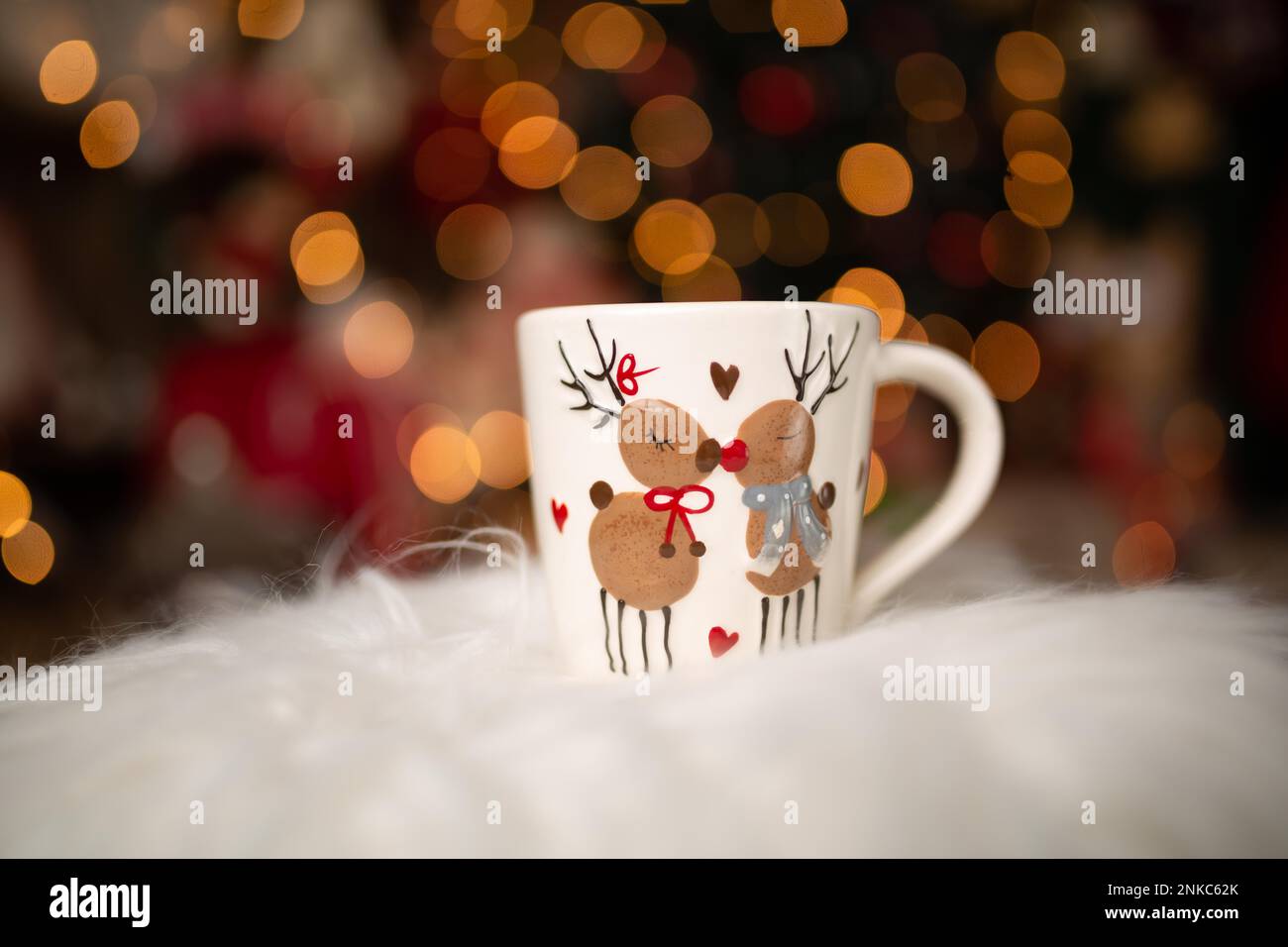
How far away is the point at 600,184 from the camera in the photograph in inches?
37.4

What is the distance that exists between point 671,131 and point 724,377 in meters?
0.58

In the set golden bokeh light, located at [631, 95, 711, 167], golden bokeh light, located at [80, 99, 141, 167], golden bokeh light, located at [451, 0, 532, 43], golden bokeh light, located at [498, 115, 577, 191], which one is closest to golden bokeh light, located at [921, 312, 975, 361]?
golden bokeh light, located at [631, 95, 711, 167]

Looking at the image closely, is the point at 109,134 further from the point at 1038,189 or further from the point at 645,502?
the point at 1038,189

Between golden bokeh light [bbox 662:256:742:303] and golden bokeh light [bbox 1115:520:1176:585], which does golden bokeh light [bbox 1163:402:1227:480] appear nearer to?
golden bokeh light [bbox 1115:520:1176:585]

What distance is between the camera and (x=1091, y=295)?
100 cm

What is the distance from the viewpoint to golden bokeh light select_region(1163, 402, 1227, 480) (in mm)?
1020

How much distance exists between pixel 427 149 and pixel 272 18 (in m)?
0.20

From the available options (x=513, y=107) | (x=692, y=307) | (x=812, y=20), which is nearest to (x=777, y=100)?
(x=812, y=20)

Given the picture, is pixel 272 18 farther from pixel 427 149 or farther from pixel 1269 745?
pixel 1269 745

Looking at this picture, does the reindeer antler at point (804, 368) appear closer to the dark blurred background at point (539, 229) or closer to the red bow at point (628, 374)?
the red bow at point (628, 374)

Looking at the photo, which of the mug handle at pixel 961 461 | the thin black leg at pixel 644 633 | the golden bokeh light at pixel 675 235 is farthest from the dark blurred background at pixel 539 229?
the thin black leg at pixel 644 633

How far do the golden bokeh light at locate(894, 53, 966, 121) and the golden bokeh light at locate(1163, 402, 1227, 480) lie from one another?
0.48 m

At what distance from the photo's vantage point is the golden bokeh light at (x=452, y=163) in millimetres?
954
